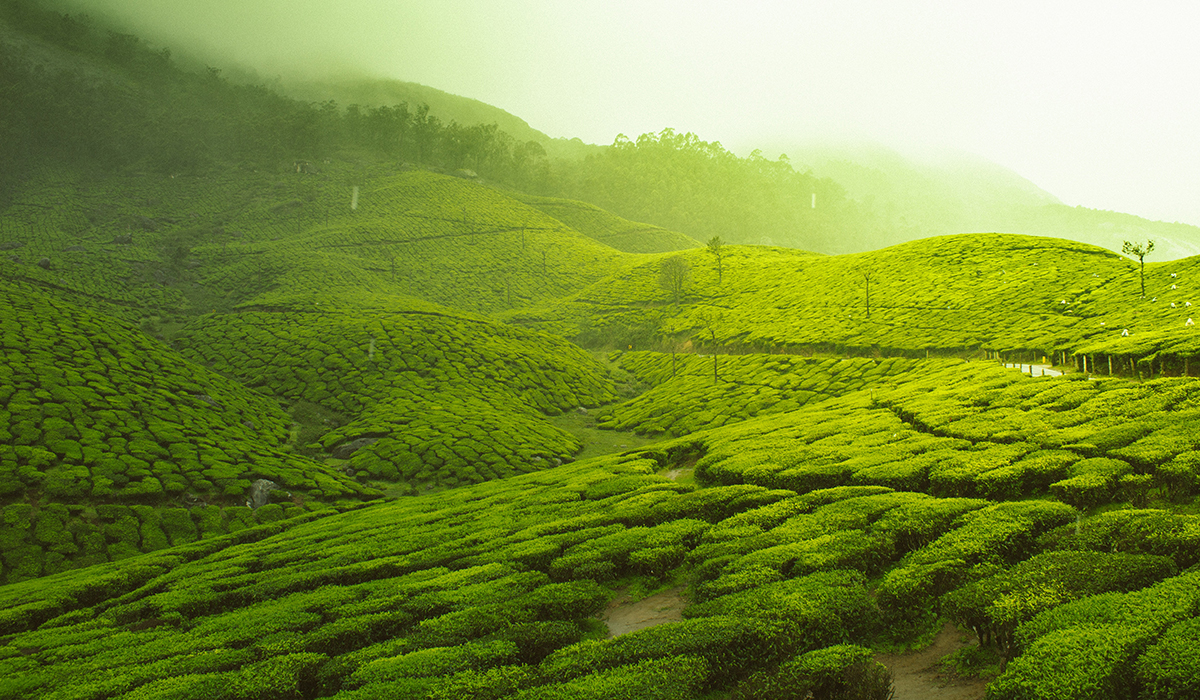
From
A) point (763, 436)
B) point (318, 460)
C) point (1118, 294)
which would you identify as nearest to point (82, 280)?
point (318, 460)

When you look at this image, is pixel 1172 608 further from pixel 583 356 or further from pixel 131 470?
pixel 583 356

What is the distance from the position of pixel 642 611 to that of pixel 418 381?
58.5 metres

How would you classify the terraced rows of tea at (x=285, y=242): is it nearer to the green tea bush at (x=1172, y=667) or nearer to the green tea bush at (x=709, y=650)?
the green tea bush at (x=709, y=650)

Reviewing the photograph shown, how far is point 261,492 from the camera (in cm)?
4197

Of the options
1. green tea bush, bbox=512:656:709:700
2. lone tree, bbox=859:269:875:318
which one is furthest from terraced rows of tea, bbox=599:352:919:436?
green tea bush, bbox=512:656:709:700

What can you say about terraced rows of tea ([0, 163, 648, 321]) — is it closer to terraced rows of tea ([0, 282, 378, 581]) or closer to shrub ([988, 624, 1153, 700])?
terraced rows of tea ([0, 282, 378, 581])

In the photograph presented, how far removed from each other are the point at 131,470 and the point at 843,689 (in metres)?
45.3

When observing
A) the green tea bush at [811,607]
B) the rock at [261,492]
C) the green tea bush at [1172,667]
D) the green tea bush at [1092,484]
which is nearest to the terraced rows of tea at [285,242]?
the rock at [261,492]

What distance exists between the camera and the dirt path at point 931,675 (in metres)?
11.9

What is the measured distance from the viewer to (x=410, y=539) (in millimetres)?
27109

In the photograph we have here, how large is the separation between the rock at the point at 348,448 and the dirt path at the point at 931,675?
167ft

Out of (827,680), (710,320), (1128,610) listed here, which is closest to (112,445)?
(827,680)

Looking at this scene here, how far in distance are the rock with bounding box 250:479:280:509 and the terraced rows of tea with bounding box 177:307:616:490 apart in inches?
342

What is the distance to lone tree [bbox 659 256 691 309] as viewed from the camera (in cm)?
11250
